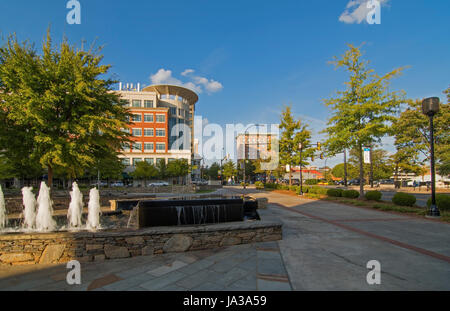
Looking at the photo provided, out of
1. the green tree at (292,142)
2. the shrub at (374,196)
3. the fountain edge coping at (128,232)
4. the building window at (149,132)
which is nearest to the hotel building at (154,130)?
the building window at (149,132)

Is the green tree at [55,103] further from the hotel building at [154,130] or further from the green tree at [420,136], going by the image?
the hotel building at [154,130]

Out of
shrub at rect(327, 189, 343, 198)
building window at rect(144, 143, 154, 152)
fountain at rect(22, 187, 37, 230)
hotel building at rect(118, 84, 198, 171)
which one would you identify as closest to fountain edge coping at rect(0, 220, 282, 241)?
fountain at rect(22, 187, 37, 230)

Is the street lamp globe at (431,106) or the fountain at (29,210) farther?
the street lamp globe at (431,106)

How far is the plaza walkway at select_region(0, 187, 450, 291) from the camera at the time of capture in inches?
157

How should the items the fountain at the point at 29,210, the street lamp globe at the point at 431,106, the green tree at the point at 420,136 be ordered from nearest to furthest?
the fountain at the point at 29,210 < the street lamp globe at the point at 431,106 < the green tree at the point at 420,136

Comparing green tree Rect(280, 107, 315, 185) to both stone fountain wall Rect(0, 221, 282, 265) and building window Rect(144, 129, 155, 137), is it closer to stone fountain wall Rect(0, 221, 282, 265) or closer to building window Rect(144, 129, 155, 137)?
stone fountain wall Rect(0, 221, 282, 265)

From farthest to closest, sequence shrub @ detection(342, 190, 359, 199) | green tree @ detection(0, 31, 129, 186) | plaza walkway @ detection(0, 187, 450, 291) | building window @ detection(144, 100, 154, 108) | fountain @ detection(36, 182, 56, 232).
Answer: building window @ detection(144, 100, 154, 108) → shrub @ detection(342, 190, 359, 199) → green tree @ detection(0, 31, 129, 186) → fountain @ detection(36, 182, 56, 232) → plaza walkway @ detection(0, 187, 450, 291)

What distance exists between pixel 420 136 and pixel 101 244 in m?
39.8

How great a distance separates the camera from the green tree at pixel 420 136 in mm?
25692

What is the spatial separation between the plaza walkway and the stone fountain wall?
246 mm

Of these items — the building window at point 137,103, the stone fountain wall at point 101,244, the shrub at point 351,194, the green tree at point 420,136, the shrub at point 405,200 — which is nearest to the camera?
the stone fountain wall at point 101,244

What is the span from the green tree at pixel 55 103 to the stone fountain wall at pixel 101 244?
17.5 ft

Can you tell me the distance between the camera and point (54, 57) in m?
10.8
